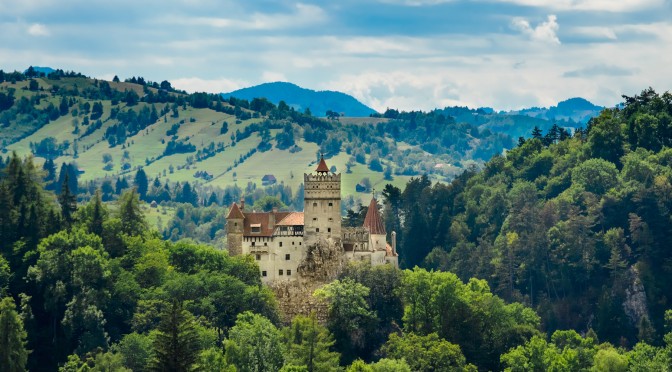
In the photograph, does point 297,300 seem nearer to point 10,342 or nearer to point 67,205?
point 67,205

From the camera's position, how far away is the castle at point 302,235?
4749 inches

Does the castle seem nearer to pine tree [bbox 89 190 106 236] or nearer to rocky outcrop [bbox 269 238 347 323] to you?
rocky outcrop [bbox 269 238 347 323]

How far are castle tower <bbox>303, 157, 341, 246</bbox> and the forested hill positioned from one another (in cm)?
4271

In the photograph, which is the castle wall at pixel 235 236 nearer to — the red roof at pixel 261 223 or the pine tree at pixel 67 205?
the red roof at pixel 261 223

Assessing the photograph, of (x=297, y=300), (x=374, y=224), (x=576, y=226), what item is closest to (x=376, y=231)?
(x=374, y=224)

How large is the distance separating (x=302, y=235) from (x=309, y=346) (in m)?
12.6

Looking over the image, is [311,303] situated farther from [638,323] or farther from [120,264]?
[638,323]

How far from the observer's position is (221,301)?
11738cm

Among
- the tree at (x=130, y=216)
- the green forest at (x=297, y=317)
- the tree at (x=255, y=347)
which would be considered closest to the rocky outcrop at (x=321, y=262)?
the green forest at (x=297, y=317)

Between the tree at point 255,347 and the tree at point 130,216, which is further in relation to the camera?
the tree at point 130,216

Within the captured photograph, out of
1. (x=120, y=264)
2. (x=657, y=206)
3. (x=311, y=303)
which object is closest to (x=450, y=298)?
(x=311, y=303)

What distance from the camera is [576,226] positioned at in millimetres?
162250

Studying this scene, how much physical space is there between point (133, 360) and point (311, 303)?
729 inches

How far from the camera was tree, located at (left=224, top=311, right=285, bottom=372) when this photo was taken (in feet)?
346
